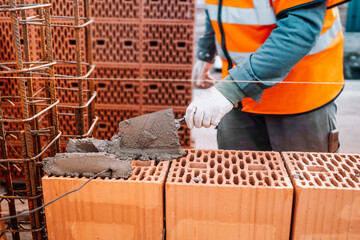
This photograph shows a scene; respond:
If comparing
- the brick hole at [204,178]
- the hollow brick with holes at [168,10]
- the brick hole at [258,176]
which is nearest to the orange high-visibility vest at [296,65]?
the brick hole at [258,176]

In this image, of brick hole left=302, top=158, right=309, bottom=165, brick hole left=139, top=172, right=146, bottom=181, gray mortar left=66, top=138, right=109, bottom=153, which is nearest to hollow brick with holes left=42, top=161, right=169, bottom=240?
brick hole left=139, top=172, right=146, bottom=181

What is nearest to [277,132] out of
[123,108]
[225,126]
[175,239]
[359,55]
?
[225,126]

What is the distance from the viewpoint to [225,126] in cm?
286

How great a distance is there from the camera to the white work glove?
6.78ft

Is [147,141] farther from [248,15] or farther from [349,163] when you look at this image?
[248,15]

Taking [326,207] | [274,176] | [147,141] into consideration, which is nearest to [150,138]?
[147,141]

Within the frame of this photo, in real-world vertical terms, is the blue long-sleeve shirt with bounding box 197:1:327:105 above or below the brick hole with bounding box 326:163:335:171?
above

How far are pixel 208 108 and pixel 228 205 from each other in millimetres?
620

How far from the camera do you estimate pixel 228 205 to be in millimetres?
1612

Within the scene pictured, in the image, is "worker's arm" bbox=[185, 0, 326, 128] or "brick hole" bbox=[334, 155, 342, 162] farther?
"worker's arm" bbox=[185, 0, 326, 128]

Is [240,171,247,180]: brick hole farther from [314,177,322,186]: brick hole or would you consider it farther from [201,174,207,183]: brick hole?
[314,177,322,186]: brick hole

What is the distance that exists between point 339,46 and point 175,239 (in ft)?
5.98

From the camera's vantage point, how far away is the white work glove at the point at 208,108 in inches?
81.4

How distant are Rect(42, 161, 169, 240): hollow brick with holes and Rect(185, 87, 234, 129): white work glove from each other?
17.3 inches
